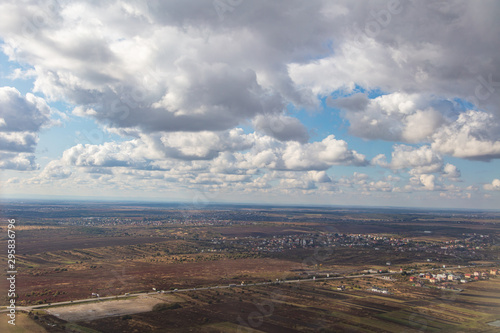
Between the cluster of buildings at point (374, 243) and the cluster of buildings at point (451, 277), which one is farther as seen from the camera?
the cluster of buildings at point (374, 243)

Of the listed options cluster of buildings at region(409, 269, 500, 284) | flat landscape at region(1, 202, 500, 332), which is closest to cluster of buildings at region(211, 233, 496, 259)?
flat landscape at region(1, 202, 500, 332)

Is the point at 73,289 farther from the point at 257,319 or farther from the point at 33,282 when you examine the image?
the point at 257,319

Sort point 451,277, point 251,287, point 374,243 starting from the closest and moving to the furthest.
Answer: point 251,287
point 451,277
point 374,243

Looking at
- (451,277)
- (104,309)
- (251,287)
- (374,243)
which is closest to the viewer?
(104,309)

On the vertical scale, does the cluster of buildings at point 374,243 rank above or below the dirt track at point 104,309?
below

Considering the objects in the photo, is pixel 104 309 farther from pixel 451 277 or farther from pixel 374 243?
pixel 374 243

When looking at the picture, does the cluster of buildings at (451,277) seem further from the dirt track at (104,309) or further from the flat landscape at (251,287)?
the dirt track at (104,309)

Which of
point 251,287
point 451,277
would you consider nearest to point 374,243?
point 451,277

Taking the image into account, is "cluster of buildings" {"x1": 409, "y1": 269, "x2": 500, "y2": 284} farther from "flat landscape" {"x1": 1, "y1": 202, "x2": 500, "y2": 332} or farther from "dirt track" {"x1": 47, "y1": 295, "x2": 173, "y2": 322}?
"dirt track" {"x1": 47, "y1": 295, "x2": 173, "y2": 322}

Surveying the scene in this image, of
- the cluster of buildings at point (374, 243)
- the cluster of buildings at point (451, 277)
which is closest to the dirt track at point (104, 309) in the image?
the cluster of buildings at point (451, 277)

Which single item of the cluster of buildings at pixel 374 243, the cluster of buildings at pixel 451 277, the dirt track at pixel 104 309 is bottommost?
the cluster of buildings at pixel 374 243

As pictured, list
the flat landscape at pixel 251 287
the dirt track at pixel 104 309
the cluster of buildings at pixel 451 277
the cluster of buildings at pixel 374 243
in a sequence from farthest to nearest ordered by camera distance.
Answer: the cluster of buildings at pixel 374 243
the cluster of buildings at pixel 451 277
the dirt track at pixel 104 309
the flat landscape at pixel 251 287

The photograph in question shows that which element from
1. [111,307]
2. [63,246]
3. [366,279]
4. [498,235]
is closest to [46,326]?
[111,307]
